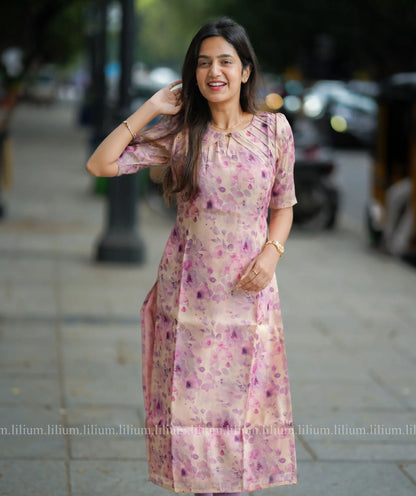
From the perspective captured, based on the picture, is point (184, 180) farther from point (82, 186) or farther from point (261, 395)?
point (82, 186)

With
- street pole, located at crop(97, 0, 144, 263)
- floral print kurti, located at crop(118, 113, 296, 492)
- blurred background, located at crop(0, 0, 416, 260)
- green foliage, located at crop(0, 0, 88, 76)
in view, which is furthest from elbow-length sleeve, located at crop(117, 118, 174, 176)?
green foliage, located at crop(0, 0, 88, 76)

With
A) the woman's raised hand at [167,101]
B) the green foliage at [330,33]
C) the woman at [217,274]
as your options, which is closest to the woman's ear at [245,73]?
the woman at [217,274]

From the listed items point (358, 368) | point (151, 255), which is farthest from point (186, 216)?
point (151, 255)

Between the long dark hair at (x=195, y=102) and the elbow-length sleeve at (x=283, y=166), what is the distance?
0.39 feet

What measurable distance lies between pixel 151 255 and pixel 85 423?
5204mm

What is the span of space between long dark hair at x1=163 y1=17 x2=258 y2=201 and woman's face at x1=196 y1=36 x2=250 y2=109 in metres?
0.02

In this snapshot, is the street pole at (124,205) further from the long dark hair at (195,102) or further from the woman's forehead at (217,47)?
the woman's forehead at (217,47)

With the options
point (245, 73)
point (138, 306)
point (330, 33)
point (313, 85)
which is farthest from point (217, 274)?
point (330, 33)

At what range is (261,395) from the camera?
10.6ft

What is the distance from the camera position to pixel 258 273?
123 inches

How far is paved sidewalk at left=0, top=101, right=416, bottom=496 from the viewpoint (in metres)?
4.23

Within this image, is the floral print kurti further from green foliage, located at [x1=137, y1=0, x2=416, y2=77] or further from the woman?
green foliage, located at [x1=137, y1=0, x2=416, y2=77]

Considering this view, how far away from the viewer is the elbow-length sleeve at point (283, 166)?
3219 mm

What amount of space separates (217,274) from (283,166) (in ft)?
1.45
